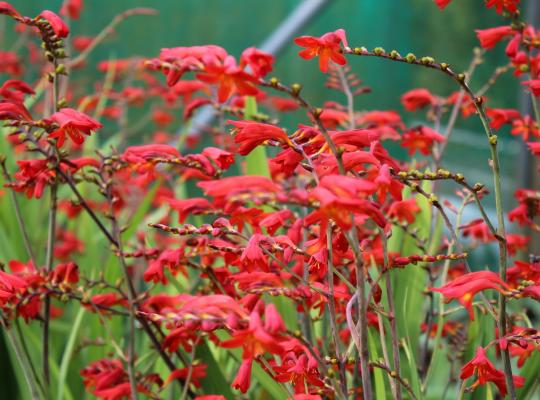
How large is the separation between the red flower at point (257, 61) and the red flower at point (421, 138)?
795 millimetres

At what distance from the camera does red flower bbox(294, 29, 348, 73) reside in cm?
93

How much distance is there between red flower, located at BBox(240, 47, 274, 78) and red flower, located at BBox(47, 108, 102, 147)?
302 mm

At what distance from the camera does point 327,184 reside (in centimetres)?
74

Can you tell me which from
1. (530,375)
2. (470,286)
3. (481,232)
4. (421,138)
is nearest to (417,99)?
(421,138)

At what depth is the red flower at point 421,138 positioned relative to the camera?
62.1 inches

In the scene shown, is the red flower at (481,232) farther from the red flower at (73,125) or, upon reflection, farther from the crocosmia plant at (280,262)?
the red flower at (73,125)

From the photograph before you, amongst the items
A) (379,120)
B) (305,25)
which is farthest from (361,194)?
(305,25)

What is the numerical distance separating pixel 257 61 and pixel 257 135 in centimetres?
9

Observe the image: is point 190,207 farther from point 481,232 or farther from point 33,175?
point 481,232

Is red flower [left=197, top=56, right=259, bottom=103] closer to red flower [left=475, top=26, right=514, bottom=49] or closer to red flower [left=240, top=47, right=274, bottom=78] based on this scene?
red flower [left=240, top=47, right=274, bottom=78]

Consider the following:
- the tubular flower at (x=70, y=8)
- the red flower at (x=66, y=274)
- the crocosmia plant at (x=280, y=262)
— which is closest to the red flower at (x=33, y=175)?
the crocosmia plant at (x=280, y=262)

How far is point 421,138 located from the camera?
5.25ft

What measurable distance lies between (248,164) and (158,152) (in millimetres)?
390

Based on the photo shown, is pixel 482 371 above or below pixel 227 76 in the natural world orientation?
below
